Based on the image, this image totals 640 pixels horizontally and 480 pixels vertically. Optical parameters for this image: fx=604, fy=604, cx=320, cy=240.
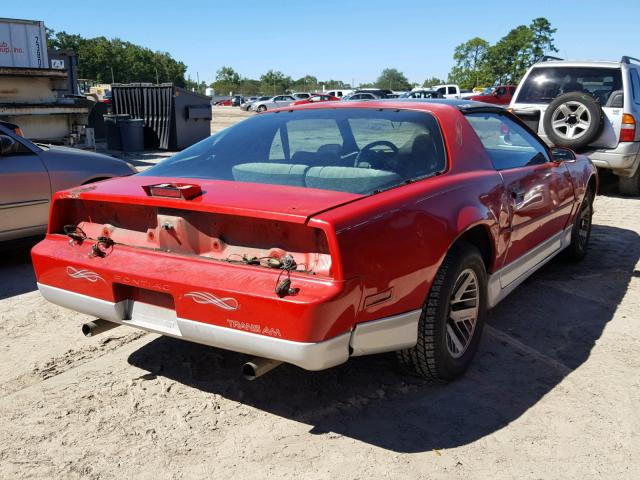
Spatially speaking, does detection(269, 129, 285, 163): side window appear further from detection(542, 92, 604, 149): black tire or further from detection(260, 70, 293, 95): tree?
detection(260, 70, 293, 95): tree

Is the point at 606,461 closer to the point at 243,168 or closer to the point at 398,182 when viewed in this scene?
the point at 398,182

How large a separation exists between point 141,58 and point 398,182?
100m

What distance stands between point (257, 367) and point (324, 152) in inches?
54.1

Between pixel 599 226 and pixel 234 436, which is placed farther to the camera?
pixel 599 226

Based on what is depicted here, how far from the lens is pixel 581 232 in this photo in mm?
5426

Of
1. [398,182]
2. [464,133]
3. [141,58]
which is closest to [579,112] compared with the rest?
[464,133]

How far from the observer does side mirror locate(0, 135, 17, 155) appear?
17.9 ft

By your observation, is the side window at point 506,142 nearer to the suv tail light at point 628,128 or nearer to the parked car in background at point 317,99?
the parked car in background at point 317,99

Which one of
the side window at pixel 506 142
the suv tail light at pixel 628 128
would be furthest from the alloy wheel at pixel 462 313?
the suv tail light at pixel 628 128

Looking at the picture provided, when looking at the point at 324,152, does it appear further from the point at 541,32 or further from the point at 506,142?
the point at 541,32

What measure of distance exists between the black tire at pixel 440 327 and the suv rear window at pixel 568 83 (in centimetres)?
696

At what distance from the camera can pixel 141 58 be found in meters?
94.8

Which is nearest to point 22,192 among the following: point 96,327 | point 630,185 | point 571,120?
point 96,327

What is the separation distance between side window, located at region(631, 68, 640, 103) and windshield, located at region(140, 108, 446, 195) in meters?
6.82
